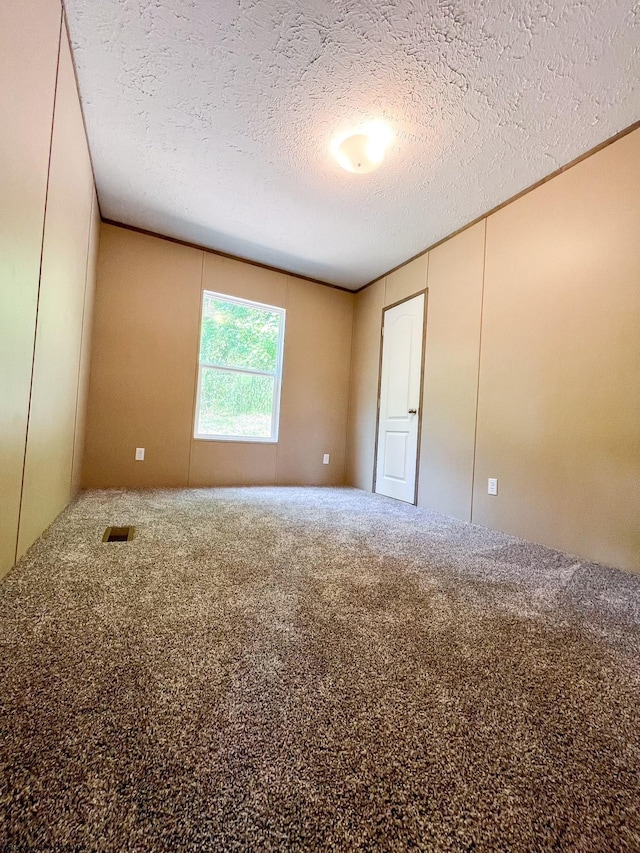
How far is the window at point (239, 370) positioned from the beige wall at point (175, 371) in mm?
93

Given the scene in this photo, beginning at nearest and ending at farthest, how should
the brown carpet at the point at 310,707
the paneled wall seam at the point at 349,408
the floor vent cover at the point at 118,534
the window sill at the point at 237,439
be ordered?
1. the brown carpet at the point at 310,707
2. the floor vent cover at the point at 118,534
3. the window sill at the point at 237,439
4. the paneled wall seam at the point at 349,408

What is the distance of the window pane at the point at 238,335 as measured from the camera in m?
3.61

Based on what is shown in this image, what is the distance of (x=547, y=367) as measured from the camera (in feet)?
7.22

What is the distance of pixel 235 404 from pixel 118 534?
2.07 m

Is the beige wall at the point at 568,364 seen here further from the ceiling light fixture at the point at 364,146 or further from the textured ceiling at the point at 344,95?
the ceiling light fixture at the point at 364,146

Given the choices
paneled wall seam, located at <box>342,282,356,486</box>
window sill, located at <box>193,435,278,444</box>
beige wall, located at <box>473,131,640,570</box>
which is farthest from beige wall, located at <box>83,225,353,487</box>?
beige wall, located at <box>473,131,640,570</box>

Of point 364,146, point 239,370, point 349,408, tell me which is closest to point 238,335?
point 239,370

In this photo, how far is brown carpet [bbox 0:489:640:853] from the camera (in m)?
0.53

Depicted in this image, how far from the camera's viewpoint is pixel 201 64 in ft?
5.64

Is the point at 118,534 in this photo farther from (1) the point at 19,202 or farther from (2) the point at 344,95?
(2) the point at 344,95

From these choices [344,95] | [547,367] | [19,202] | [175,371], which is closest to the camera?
[19,202]

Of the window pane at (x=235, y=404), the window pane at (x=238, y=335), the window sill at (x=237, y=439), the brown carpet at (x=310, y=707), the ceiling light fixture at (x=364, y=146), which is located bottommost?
the brown carpet at (x=310, y=707)

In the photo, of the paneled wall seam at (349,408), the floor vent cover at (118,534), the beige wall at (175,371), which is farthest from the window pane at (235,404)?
the floor vent cover at (118,534)

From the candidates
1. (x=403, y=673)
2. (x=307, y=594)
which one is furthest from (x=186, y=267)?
(x=403, y=673)
